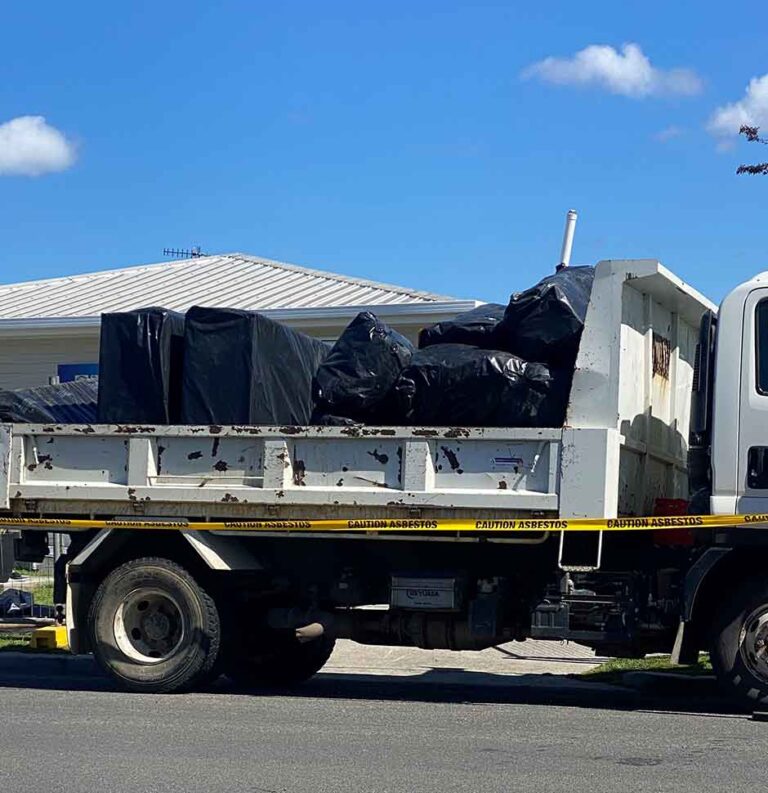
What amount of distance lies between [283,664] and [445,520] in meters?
2.37

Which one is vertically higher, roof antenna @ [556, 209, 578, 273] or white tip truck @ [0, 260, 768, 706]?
roof antenna @ [556, 209, 578, 273]

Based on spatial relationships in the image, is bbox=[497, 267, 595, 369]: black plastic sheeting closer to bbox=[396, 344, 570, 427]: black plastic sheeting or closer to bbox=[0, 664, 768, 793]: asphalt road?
bbox=[396, 344, 570, 427]: black plastic sheeting

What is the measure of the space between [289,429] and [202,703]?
78.0 inches

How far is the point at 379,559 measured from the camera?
10.4 metres

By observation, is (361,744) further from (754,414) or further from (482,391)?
(754,414)

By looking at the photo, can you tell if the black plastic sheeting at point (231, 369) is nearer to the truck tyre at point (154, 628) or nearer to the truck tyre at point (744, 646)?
the truck tyre at point (154, 628)

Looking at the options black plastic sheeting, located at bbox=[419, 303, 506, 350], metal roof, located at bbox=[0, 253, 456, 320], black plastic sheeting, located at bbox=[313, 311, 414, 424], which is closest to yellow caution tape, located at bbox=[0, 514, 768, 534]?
black plastic sheeting, located at bbox=[313, 311, 414, 424]

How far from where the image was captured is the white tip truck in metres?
9.44

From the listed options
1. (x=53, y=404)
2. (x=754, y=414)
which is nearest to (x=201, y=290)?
(x=53, y=404)

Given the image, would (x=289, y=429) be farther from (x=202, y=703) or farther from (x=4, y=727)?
(x=4, y=727)

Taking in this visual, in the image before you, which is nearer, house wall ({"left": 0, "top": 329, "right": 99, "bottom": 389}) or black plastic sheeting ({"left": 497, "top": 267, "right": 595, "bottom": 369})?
black plastic sheeting ({"left": 497, "top": 267, "right": 595, "bottom": 369})

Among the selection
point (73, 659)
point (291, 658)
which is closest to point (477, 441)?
point (291, 658)

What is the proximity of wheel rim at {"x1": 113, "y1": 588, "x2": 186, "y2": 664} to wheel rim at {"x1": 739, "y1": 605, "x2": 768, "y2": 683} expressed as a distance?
397cm

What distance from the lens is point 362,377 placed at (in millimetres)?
10352
